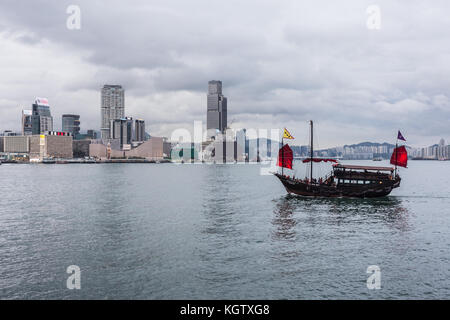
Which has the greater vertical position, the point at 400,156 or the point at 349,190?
the point at 400,156

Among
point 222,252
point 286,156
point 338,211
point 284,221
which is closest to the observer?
point 222,252

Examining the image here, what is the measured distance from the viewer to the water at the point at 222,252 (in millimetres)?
23359

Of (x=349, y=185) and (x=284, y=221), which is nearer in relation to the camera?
(x=284, y=221)

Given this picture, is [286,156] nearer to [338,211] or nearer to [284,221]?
[338,211]

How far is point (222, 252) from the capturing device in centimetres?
3155

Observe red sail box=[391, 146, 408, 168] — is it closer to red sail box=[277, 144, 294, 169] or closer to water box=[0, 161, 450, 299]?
water box=[0, 161, 450, 299]

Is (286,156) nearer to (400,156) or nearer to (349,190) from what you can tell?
(349,190)

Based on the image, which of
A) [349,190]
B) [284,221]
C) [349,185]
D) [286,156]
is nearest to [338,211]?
[284,221]

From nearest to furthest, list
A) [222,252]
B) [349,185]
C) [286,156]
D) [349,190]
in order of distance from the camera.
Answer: [222,252], [349,190], [349,185], [286,156]

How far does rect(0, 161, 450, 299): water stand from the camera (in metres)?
23.4
